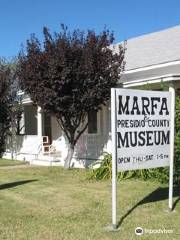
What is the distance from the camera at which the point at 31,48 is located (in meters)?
16.0

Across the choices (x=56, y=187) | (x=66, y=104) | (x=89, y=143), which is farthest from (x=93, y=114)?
(x=56, y=187)

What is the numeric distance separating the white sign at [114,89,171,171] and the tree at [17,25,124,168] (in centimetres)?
656

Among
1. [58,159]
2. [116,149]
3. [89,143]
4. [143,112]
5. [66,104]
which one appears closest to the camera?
[116,149]

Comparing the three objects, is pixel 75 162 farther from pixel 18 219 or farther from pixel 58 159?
pixel 18 219

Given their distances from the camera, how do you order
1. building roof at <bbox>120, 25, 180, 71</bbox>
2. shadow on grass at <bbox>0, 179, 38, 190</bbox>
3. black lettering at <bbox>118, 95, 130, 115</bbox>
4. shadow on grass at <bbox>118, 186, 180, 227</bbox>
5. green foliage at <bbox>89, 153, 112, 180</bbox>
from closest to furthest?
1. black lettering at <bbox>118, 95, 130, 115</bbox>
2. shadow on grass at <bbox>118, 186, 180, 227</bbox>
3. shadow on grass at <bbox>0, 179, 38, 190</bbox>
4. green foliage at <bbox>89, 153, 112, 180</bbox>
5. building roof at <bbox>120, 25, 180, 71</bbox>

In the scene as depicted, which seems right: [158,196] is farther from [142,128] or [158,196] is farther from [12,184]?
[12,184]

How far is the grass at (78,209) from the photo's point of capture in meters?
7.44

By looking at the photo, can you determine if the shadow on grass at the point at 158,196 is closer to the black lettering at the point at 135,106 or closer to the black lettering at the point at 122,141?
the black lettering at the point at 122,141

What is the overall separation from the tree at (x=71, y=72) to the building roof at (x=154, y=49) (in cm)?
228

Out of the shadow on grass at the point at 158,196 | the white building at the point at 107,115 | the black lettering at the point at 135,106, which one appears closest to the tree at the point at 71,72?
the white building at the point at 107,115

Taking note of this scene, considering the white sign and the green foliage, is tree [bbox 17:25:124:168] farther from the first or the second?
the white sign

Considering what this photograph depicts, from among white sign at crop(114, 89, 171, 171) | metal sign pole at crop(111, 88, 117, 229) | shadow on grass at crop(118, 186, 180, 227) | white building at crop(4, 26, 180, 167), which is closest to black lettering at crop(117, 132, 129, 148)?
white sign at crop(114, 89, 171, 171)

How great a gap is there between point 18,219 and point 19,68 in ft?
29.3

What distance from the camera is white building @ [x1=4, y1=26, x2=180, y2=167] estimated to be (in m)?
15.9
